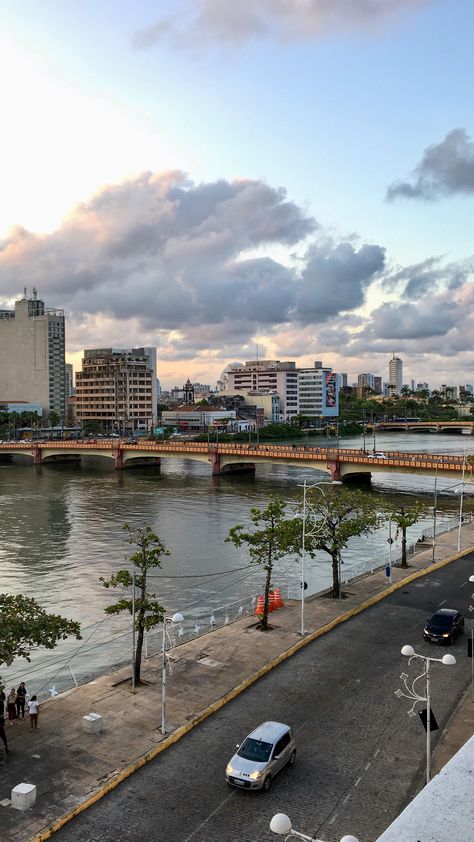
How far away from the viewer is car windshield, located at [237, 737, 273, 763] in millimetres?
21344

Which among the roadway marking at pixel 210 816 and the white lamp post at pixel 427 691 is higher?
the white lamp post at pixel 427 691

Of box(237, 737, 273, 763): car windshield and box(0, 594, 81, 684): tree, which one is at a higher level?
box(0, 594, 81, 684): tree

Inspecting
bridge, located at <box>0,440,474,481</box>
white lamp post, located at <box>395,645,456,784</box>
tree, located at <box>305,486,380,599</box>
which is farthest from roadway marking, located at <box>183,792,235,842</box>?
bridge, located at <box>0,440,474,481</box>

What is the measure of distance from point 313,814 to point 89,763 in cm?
778

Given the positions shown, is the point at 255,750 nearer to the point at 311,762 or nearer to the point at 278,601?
the point at 311,762

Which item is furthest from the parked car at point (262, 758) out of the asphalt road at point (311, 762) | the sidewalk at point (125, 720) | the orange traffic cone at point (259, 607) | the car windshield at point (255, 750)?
the orange traffic cone at point (259, 607)

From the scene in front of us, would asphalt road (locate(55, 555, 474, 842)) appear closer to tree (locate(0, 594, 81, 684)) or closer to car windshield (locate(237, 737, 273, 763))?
car windshield (locate(237, 737, 273, 763))

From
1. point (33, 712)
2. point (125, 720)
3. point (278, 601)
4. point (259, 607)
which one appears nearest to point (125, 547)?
point (278, 601)

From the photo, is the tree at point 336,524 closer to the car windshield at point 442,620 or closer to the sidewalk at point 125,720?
the sidewalk at point 125,720

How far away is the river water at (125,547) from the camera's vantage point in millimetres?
42000

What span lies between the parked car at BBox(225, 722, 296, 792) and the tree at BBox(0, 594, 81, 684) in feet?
27.3

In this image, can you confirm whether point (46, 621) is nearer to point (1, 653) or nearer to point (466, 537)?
point (1, 653)

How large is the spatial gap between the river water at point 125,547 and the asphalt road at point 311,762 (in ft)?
34.5

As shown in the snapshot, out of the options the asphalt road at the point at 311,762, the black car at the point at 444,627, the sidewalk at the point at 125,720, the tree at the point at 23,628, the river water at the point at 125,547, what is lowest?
the river water at the point at 125,547
